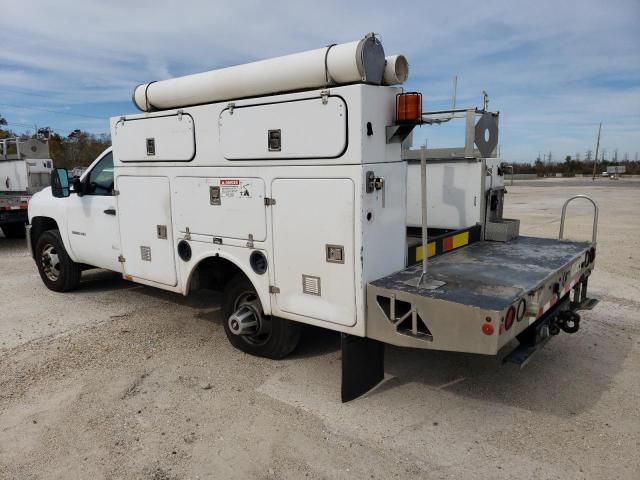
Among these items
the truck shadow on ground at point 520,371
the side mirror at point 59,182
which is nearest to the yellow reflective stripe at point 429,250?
the truck shadow on ground at point 520,371

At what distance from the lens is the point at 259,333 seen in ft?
13.6

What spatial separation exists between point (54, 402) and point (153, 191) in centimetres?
190

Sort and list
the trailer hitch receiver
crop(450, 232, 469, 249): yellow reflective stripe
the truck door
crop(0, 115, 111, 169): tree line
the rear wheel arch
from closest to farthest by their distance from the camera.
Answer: the trailer hitch receiver < the rear wheel arch < crop(450, 232, 469, 249): yellow reflective stripe < the truck door < crop(0, 115, 111, 169): tree line

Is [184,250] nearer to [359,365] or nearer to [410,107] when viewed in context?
[359,365]

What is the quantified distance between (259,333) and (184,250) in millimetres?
993

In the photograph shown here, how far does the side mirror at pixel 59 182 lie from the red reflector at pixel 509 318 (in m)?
4.86

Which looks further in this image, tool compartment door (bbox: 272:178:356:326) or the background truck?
the background truck

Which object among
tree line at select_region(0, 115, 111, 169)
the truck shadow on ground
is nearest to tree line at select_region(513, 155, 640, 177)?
tree line at select_region(0, 115, 111, 169)

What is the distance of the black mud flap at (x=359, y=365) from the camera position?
3.45m

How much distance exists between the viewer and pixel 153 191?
4.53m

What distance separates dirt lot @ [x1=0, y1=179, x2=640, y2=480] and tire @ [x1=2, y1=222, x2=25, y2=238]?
7.48 meters

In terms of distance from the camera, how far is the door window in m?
5.35

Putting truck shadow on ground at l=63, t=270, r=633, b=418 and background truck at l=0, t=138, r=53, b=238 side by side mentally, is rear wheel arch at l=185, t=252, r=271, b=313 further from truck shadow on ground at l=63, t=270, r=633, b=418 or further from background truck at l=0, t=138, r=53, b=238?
background truck at l=0, t=138, r=53, b=238

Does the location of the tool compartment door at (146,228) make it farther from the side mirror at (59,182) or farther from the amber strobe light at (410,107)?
the amber strobe light at (410,107)
